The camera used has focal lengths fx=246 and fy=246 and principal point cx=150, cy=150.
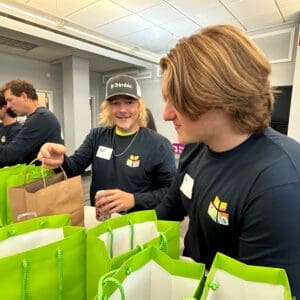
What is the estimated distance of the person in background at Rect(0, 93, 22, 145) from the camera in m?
1.96

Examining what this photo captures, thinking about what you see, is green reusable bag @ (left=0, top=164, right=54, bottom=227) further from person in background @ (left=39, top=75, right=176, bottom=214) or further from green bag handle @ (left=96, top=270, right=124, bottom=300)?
green bag handle @ (left=96, top=270, right=124, bottom=300)

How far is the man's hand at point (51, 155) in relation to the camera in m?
1.19

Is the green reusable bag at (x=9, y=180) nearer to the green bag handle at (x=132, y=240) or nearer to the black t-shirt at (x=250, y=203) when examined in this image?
the green bag handle at (x=132, y=240)

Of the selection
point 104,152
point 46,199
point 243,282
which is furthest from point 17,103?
point 243,282

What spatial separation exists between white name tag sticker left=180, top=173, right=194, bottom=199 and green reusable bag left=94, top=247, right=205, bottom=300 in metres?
0.30

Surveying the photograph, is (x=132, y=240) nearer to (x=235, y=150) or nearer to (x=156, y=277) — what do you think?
(x=156, y=277)

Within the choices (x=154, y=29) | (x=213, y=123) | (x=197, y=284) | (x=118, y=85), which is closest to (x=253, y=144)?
(x=213, y=123)

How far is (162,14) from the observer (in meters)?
3.63

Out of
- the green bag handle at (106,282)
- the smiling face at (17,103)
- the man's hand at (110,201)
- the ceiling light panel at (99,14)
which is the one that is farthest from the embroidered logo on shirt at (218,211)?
the ceiling light panel at (99,14)

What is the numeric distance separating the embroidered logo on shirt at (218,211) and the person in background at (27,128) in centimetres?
140

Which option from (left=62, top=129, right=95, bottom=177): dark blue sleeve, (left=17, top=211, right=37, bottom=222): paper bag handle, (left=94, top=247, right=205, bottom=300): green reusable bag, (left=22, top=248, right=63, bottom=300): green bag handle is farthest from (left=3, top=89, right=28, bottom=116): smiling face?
(left=94, top=247, right=205, bottom=300): green reusable bag

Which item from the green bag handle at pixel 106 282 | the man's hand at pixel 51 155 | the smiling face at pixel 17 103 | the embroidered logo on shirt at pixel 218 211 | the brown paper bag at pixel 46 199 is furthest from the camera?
the smiling face at pixel 17 103

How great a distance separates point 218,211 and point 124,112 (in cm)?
93

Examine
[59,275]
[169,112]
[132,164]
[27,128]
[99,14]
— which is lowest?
[59,275]
